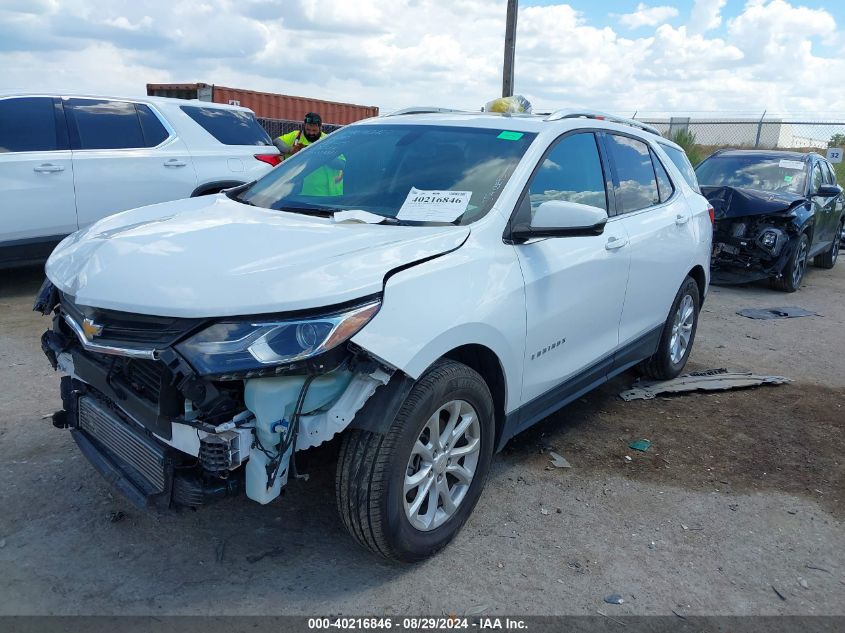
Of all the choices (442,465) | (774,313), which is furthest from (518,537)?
(774,313)

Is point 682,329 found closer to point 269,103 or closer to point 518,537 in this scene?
point 518,537

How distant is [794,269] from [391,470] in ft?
27.2

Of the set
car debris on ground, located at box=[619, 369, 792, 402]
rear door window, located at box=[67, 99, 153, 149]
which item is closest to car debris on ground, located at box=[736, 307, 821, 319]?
car debris on ground, located at box=[619, 369, 792, 402]

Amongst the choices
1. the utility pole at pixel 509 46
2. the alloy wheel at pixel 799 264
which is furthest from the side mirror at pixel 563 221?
the utility pole at pixel 509 46

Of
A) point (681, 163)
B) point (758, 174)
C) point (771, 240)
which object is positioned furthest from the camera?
point (758, 174)

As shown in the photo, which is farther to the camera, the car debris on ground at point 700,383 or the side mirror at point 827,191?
the side mirror at point 827,191

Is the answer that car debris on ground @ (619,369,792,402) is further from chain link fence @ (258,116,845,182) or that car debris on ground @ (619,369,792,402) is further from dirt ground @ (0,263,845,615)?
chain link fence @ (258,116,845,182)

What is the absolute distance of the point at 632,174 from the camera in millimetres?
4555

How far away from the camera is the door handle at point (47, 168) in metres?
6.80

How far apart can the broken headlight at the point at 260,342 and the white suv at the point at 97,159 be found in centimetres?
534

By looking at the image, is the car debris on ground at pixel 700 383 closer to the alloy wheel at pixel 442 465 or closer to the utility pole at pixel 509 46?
the alloy wheel at pixel 442 465

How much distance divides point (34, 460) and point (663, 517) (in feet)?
10.4

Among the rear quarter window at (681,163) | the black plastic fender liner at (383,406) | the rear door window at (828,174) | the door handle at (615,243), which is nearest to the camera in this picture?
the black plastic fender liner at (383,406)

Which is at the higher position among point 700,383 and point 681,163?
point 681,163
